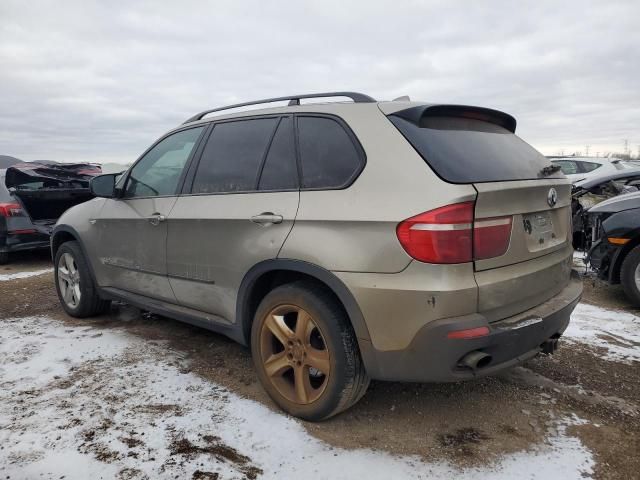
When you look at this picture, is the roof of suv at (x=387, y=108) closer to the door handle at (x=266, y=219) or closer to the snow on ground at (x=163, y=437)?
the door handle at (x=266, y=219)

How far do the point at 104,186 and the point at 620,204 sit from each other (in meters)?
5.15

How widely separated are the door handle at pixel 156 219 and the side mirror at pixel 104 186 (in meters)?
0.66

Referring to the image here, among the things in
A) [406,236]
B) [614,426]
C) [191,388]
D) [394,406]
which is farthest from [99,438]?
[614,426]

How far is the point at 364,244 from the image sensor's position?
7.53 feet

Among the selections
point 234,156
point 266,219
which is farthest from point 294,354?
point 234,156

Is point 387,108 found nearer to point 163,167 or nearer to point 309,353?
point 309,353

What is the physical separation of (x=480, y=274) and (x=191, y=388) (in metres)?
2.01

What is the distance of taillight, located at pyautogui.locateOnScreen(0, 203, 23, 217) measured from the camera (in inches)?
278

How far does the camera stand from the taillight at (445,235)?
214cm

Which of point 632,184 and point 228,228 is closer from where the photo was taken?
point 228,228

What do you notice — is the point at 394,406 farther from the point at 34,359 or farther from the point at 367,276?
the point at 34,359

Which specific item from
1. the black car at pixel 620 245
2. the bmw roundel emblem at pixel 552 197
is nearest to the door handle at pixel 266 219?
the bmw roundel emblem at pixel 552 197

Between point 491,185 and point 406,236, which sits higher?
point 491,185

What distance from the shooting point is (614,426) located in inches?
104
